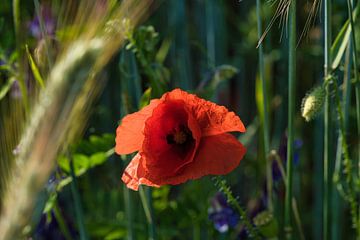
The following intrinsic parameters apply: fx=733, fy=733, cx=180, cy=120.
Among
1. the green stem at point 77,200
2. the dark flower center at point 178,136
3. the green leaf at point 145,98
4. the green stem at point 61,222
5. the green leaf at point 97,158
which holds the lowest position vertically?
the green stem at point 61,222

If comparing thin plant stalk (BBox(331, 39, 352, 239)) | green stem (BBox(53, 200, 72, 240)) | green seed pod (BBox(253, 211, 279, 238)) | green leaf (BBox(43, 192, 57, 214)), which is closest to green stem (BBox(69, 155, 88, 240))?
green leaf (BBox(43, 192, 57, 214))

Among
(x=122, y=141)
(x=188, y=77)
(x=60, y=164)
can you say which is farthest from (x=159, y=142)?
(x=188, y=77)

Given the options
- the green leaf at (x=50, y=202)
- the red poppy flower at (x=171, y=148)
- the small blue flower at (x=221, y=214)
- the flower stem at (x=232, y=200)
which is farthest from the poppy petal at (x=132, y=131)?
the small blue flower at (x=221, y=214)

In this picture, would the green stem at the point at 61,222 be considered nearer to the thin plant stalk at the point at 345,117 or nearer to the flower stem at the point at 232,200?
the flower stem at the point at 232,200

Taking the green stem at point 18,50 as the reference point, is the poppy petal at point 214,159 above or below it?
below

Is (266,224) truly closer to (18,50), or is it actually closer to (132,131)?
(132,131)

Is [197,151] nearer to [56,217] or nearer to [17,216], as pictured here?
[17,216]
